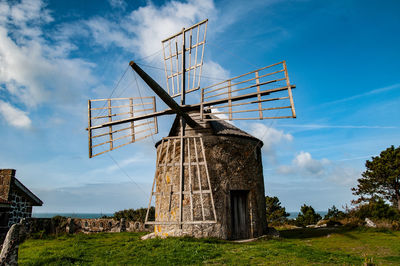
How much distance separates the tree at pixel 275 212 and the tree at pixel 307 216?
4.16ft

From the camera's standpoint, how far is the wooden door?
11.0 metres

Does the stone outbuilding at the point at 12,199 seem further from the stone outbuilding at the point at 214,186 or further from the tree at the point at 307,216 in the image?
the tree at the point at 307,216

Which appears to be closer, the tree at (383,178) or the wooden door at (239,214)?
the wooden door at (239,214)

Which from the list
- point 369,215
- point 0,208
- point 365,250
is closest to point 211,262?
point 365,250

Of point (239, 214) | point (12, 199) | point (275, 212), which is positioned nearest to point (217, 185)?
point (239, 214)

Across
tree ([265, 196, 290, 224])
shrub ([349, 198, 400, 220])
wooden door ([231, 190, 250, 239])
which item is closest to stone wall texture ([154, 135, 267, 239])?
wooden door ([231, 190, 250, 239])

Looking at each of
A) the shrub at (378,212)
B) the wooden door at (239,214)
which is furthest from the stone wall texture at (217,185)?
the shrub at (378,212)

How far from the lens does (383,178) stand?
21047mm

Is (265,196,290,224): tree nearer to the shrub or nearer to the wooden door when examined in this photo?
the shrub

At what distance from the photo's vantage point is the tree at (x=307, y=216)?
22.3m

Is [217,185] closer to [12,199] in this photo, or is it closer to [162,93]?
[162,93]

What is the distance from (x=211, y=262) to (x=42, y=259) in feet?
15.7

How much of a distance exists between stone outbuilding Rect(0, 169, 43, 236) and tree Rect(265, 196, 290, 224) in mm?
17912

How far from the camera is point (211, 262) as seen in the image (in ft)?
22.1
